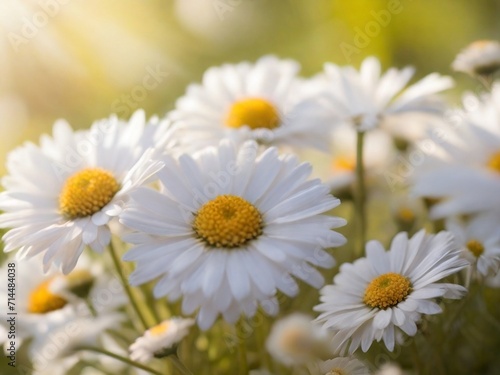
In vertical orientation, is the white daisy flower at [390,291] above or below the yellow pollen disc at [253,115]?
below

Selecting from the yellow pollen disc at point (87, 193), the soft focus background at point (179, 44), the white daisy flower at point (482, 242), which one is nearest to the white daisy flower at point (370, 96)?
the white daisy flower at point (482, 242)

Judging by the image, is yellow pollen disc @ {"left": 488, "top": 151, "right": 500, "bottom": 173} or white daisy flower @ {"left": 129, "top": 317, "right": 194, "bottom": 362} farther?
yellow pollen disc @ {"left": 488, "top": 151, "right": 500, "bottom": 173}

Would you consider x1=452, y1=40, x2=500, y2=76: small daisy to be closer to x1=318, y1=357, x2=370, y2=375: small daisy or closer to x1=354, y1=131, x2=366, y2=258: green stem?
x1=354, y1=131, x2=366, y2=258: green stem

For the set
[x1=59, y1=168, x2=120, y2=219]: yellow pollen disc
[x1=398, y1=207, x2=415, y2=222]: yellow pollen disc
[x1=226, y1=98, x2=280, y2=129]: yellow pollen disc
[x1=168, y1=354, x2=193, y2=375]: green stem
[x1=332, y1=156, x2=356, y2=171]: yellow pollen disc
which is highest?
[x1=332, y1=156, x2=356, y2=171]: yellow pollen disc

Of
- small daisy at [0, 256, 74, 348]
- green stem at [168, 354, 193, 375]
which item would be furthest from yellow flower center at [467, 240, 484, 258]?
small daisy at [0, 256, 74, 348]

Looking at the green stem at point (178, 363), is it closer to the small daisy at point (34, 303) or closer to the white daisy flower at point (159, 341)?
the white daisy flower at point (159, 341)

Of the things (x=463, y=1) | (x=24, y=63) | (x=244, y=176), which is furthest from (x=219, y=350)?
(x=463, y=1)

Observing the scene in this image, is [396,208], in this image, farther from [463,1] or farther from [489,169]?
[463,1]
